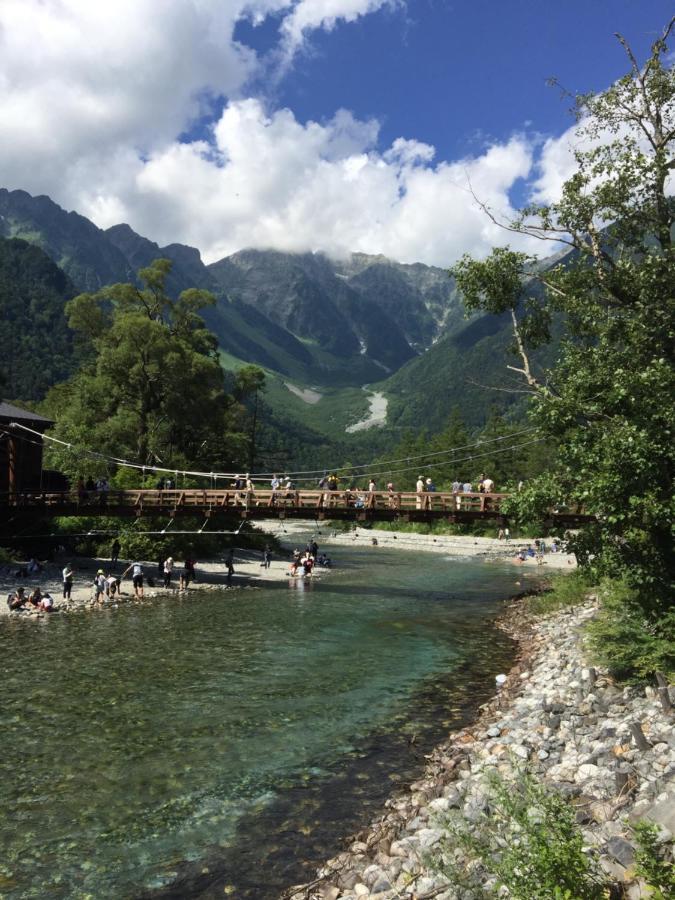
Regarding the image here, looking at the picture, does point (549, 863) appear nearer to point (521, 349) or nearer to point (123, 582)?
point (521, 349)

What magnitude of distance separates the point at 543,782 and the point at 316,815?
12.3 feet

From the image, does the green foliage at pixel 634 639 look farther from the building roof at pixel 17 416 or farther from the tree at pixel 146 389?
the tree at pixel 146 389

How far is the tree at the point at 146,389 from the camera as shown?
4606 cm

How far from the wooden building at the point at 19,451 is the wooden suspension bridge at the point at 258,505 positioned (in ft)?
4.84

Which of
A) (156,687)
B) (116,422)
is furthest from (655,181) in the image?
(116,422)

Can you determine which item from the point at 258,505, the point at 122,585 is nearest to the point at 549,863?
the point at 258,505

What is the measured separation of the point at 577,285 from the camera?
779 inches

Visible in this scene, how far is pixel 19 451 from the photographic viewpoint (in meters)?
36.2

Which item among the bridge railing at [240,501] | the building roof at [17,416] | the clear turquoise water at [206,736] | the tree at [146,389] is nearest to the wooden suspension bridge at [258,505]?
the bridge railing at [240,501]

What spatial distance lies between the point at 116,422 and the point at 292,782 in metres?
39.7

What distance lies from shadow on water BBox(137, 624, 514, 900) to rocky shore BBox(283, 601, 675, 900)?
0.36 metres

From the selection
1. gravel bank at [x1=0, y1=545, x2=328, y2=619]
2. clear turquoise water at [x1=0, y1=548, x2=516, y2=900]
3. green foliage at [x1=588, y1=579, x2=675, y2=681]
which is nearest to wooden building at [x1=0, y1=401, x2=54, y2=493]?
gravel bank at [x1=0, y1=545, x2=328, y2=619]

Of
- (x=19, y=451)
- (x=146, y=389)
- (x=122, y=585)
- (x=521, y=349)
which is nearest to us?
(x=521, y=349)

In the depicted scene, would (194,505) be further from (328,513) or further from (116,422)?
(116,422)
